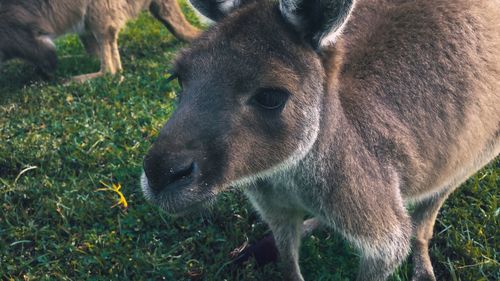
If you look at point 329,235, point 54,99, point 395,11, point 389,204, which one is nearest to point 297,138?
point 389,204

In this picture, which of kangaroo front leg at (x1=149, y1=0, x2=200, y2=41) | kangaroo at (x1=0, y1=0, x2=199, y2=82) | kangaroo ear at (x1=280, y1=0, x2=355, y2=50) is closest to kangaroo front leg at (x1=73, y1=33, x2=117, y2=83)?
kangaroo at (x1=0, y1=0, x2=199, y2=82)

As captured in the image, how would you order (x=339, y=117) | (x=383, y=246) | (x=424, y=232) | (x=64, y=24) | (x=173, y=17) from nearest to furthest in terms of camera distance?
1. (x=339, y=117)
2. (x=383, y=246)
3. (x=424, y=232)
4. (x=64, y=24)
5. (x=173, y=17)

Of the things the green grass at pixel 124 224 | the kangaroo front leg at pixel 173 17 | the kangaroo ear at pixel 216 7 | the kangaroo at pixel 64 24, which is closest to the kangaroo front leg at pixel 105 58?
the kangaroo at pixel 64 24

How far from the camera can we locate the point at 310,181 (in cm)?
234

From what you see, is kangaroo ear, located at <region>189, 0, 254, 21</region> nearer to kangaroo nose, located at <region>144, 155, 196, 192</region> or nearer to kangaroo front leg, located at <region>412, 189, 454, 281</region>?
kangaroo nose, located at <region>144, 155, 196, 192</region>

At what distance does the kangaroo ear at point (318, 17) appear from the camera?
6.81ft

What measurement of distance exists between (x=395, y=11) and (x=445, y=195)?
42.3 inches

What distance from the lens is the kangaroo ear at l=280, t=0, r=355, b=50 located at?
6.81ft

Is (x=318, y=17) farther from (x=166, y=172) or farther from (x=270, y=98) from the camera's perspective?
(x=166, y=172)

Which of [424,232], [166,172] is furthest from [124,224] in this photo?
[424,232]

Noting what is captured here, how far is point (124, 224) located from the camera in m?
3.32

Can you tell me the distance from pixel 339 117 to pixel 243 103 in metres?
0.51

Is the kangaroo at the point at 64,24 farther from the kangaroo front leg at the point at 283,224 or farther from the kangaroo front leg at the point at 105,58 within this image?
the kangaroo front leg at the point at 283,224

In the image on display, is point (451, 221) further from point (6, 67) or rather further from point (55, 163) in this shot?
point (6, 67)
